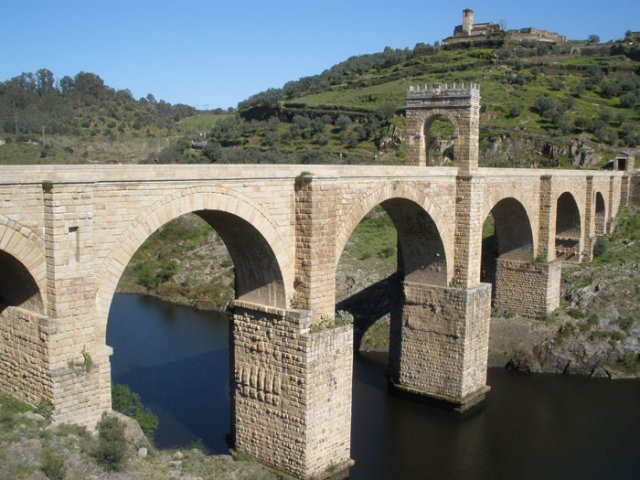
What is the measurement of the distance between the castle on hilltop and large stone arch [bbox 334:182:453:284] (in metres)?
50.3

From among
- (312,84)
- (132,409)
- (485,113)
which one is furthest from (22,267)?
(312,84)

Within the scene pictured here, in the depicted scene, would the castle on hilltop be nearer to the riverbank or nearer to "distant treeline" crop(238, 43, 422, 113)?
"distant treeline" crop(238, 43, 422, 113)

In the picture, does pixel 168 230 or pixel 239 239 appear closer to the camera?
pixel 239 239

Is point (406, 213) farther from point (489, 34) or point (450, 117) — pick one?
point (489, 34)

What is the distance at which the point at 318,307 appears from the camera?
1186cm

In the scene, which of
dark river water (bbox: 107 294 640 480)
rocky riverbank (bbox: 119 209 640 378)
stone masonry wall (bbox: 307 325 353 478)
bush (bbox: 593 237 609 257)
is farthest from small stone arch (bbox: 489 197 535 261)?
stone masonry wall (bbox: 307 325 353 478)

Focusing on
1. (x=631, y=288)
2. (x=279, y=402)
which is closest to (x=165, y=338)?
(x=279, y=402)

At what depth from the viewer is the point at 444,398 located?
53.5ft

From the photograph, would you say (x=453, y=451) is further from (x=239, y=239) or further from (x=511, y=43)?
(x=511, y=43)

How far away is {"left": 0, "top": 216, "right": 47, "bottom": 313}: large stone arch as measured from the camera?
7996 millimetres

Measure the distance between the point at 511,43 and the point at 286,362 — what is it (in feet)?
182

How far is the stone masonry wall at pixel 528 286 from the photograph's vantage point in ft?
68.8

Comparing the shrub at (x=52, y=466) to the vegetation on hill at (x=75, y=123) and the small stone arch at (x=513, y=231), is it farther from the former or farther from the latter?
the vegetation on hill at (x=75, y=123)

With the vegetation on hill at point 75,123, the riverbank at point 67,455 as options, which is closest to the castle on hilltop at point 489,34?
the vegetation on hill at point 75,123
